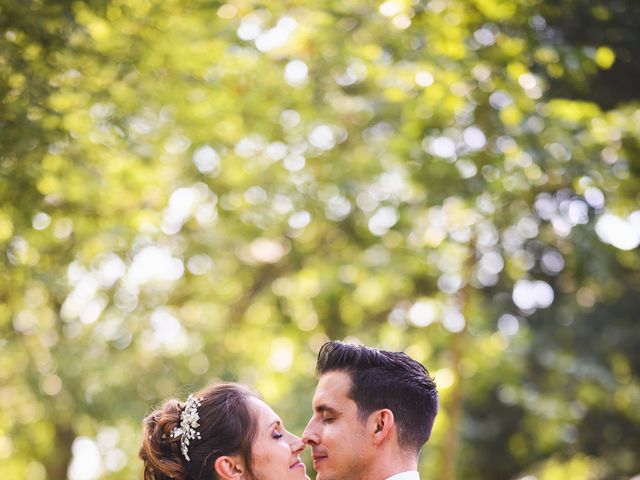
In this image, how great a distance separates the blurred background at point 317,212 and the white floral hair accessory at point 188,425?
0.62m

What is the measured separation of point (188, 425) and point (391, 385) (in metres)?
0.92

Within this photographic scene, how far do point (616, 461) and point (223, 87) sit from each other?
351 inches

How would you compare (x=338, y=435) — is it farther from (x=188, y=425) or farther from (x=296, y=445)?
(x=188, y=425)

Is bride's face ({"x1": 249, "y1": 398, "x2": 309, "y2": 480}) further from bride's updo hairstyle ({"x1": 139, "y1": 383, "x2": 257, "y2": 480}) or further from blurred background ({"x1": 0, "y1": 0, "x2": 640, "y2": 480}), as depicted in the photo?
blurred background ({"x1": 0, "y1": 0, "x2": 640, "y2": 480})

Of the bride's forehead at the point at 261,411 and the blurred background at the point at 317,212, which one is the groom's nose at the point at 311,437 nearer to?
the bride's forehead at the point at 261,411

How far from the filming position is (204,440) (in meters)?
4.28

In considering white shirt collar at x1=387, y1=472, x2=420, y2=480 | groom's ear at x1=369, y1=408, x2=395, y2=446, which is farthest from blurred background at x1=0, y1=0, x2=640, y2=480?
white shirt collar at x1=387, y1=472, x2=420, y2=480

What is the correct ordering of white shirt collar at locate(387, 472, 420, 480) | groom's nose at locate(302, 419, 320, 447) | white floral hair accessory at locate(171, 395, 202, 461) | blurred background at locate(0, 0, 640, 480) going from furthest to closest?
blurred background at locate(0, 0, 640, 480)
white floral hair accessory at locate(171, 395, 202, 461)
groom's nose at locate(302, 419, 320, 447)
white shirt collar at locate(387, 472, 420, 480)

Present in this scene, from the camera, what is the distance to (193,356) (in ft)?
38.5

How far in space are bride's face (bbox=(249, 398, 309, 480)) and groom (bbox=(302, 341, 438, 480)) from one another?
12 cm

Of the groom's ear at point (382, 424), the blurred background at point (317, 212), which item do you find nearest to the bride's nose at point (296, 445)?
the groom's ear at point (382, 424)

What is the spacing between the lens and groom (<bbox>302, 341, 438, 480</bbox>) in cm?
407

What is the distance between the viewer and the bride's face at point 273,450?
4.23 m

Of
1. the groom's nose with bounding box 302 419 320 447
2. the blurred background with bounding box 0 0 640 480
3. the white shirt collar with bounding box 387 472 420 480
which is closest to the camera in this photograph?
the white shirt collar with bounding box 387 472 420 480
